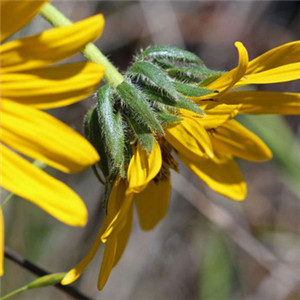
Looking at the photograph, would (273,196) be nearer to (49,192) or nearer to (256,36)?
(256,36)

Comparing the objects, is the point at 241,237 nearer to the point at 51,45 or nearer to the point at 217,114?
the point at 217,114

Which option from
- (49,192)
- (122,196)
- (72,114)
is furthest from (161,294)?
(49,192)

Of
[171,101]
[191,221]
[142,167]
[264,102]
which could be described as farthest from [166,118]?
[191,221]

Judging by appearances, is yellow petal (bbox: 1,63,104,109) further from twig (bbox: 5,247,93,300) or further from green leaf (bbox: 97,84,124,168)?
twig (bbox: 5,247,93,300)

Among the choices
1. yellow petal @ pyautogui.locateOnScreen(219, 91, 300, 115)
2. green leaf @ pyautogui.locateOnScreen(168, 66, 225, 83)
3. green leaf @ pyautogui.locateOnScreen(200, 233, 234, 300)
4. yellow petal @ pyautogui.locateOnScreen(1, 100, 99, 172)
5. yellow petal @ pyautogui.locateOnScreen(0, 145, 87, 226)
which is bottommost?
green leaf @ pyautogui.locateOnScreen(200, 233, 234, 300)

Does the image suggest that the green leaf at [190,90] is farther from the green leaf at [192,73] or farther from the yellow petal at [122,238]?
the yellow petal at [122,238]

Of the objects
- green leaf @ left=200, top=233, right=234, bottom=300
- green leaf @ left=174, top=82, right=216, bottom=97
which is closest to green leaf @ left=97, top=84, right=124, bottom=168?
green leaf @ left=174, top=82, right=216, bottom=97
